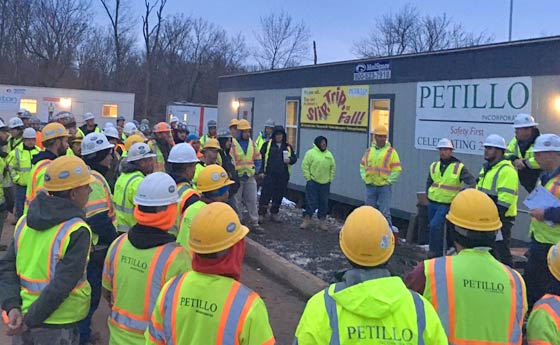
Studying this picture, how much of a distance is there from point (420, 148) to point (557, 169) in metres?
5.87

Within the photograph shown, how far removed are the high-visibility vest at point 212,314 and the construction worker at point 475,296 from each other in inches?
33.8

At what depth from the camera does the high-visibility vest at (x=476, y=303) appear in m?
2.74

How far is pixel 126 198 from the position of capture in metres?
5.33

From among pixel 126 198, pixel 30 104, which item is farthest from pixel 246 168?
pixel 30 104

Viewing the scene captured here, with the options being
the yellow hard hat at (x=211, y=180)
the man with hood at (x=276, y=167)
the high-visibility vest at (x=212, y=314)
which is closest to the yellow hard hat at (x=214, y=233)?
the high-visibility vest at (x=212, y=314)

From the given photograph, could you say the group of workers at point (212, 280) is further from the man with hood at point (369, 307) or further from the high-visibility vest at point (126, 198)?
the high-visibility vest at point (126, 198)

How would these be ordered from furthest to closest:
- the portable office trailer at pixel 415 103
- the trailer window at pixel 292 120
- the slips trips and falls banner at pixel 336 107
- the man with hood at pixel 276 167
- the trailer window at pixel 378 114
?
1. the trailer window at pixel 292 120
2. the slips trips and falls banner at pixel 336 107
3. the trailer window at pixel 378 114
4. the man with hood at pixel 276 167
5. the portable office trailer at pixel 415 103

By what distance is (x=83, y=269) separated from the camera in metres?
3.19

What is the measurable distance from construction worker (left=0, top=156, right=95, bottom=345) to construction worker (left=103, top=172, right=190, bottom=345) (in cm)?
21

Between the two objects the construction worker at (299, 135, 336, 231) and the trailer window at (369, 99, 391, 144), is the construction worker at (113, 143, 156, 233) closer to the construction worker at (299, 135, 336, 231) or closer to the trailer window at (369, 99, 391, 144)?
the construction worker at (299, 135, 336, 231)

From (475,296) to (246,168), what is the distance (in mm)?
7877

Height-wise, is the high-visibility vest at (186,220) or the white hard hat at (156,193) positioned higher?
the white hard hat at (156,193)

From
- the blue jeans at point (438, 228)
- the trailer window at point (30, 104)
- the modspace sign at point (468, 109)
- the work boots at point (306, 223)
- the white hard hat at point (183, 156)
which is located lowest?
the work boots at point (306, 223)

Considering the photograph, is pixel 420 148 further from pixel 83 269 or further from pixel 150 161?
pixel 83 269
